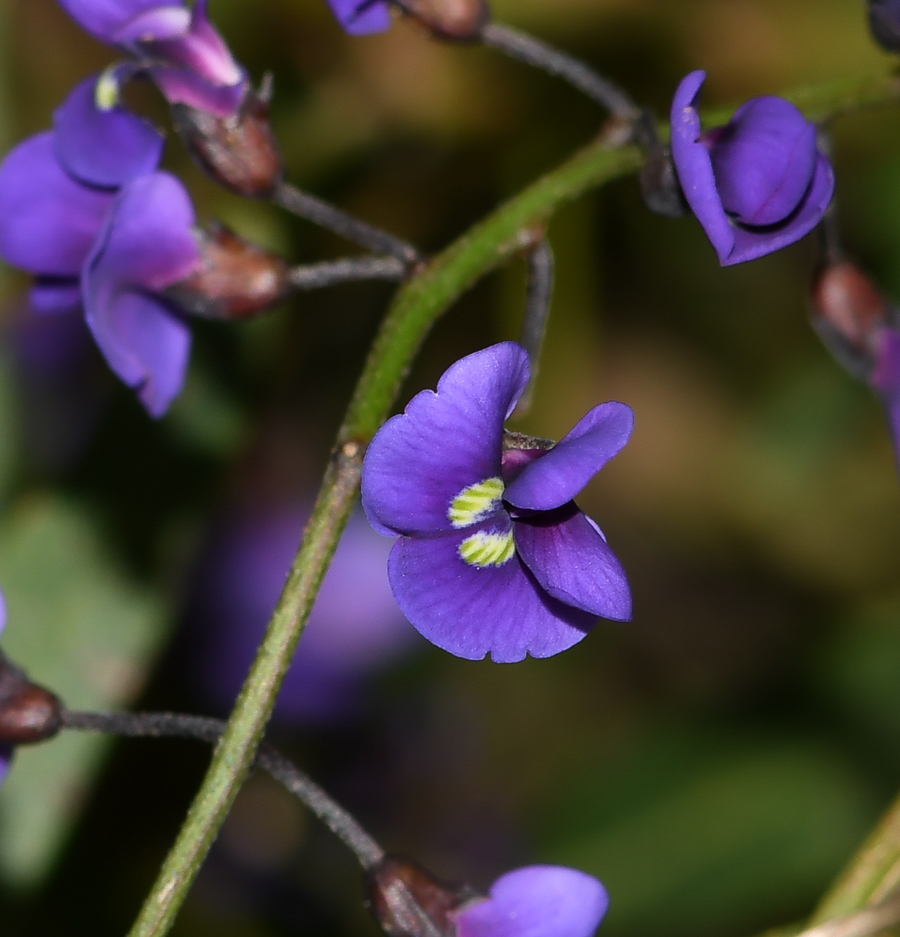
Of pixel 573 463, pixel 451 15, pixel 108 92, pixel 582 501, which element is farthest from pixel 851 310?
pixel 582 501

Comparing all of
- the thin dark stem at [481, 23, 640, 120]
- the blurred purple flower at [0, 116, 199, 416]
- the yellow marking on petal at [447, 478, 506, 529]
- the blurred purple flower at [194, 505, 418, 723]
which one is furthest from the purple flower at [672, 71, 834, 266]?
the blurred purple flower at [194, 505, 418, 723]

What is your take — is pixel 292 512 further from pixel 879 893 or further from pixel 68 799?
pixel 879 893

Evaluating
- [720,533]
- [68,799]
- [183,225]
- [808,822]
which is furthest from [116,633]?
[720,533]

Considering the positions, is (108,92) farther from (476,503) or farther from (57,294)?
(476,503)

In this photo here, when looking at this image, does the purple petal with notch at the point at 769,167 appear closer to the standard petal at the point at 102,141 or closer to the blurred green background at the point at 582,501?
the standard petal at the point at 102,141

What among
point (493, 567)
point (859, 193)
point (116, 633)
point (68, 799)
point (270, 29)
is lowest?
point (493, 567)

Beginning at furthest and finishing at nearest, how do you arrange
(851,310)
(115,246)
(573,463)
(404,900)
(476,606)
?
(851,310)
(115,246)
(404,900)
(476,606)
(573,463)
